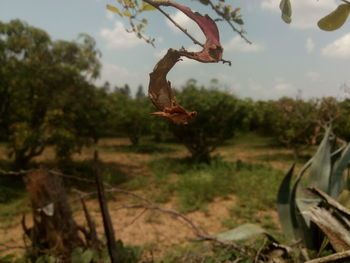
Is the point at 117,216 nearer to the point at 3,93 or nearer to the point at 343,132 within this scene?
the point at 3,93

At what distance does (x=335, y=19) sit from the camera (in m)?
0.36

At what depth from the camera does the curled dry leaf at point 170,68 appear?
0.30 meters

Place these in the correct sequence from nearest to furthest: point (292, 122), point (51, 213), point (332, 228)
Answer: point (332, 228) < point (51, 213) < point (292, 122)

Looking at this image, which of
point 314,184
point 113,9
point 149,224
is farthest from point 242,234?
point 149,224

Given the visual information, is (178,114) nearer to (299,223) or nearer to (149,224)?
(299,223)

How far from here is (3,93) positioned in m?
5.87

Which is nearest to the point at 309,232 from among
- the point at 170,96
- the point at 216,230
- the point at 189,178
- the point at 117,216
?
the point at 170,96

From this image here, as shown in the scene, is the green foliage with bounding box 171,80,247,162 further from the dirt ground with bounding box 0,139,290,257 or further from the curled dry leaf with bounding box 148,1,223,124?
the curled dry leaf with bounding box 148,1,223,124

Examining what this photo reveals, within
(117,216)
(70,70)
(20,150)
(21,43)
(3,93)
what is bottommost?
(117,216)

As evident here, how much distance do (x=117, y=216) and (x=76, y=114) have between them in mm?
2366

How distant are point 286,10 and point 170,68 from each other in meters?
0.15

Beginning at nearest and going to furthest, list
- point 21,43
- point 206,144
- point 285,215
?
point 285,215 < point 21,43 < point 206,144

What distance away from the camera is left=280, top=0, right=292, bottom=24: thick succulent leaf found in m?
0.36

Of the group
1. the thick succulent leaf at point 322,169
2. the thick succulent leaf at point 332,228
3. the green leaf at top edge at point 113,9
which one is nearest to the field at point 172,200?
the thick succulent leaf at point 322,169
